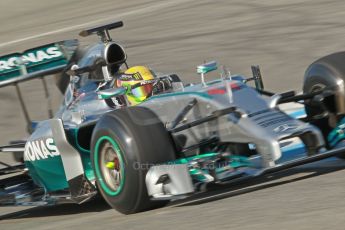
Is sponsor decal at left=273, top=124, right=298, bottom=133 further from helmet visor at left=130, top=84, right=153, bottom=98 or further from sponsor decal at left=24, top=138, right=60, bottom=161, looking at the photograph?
sponsor decal at left=24, top=138, right=60, bottom=161

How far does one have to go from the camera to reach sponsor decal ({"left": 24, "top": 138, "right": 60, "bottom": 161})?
7.70 metres

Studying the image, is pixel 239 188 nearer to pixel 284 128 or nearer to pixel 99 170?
pixel 284 128

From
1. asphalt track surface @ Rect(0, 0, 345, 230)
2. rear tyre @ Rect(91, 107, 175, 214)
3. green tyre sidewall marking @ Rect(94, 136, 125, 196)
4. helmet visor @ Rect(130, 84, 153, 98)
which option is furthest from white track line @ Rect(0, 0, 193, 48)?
rear tyre @ Rect(91, 107, 175, 214)

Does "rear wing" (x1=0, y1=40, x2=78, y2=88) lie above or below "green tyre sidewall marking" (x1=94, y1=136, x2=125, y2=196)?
above

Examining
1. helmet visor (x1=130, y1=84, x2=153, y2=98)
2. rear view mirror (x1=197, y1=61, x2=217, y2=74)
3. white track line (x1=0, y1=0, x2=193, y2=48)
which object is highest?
white track line (x1=0, y1=0, x2=193, y2=48)

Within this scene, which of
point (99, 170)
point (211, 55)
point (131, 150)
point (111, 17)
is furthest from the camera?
point (111, 17)

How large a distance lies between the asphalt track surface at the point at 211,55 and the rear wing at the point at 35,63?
490mm

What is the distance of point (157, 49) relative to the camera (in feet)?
51.8

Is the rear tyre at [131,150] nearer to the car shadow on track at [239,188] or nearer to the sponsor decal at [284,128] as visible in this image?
the car shadow on track at [239,188]

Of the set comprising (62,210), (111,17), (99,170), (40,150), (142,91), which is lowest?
(62,210)

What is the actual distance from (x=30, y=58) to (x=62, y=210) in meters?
1.55

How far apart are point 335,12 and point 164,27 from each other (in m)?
3.39

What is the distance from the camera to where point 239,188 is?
272 inches

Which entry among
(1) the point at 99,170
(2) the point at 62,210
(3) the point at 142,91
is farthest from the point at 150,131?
(2) the point at 62,210
